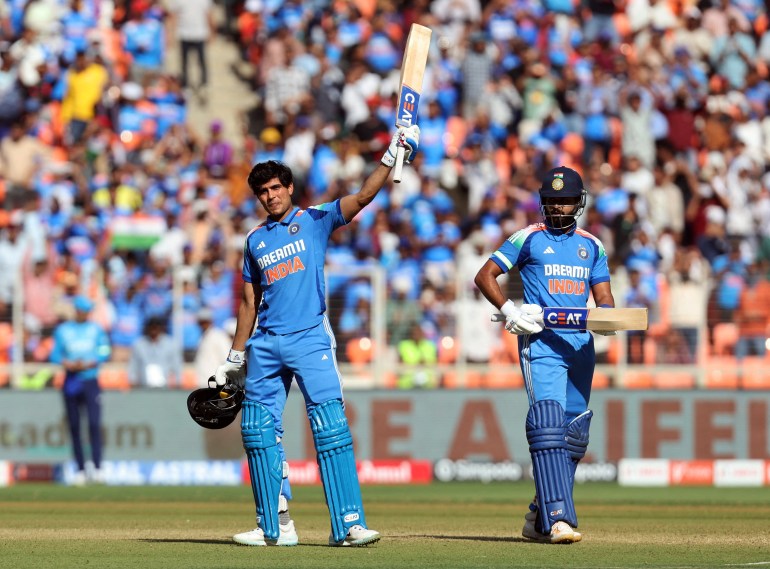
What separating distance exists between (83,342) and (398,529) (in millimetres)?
6743

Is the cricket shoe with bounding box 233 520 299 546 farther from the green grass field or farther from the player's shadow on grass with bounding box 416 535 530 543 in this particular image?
the player's shadow on grass with bounding box 416 535 530 543

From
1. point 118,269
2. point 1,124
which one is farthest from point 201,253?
point 1,124

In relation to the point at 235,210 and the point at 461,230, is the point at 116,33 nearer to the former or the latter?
the point at 235,210

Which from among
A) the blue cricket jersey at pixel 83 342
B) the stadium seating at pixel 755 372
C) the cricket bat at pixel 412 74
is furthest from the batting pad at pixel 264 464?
the stadium seating at pixel 755 372

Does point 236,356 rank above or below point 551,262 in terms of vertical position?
below

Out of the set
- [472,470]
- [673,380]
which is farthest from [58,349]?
[673,380]

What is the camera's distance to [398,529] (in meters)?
10.8

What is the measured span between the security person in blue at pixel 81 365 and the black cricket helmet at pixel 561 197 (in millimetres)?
7997

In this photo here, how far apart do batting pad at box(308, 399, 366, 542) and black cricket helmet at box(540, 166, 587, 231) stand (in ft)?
5.81

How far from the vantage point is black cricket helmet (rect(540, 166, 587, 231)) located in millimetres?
9664

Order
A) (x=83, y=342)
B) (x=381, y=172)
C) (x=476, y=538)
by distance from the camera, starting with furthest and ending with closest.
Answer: (x=83, y=342) < (x=476, y=538) < (x=381, y=172)

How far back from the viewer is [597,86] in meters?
Result: 22.2

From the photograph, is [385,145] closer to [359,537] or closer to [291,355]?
[291,355]

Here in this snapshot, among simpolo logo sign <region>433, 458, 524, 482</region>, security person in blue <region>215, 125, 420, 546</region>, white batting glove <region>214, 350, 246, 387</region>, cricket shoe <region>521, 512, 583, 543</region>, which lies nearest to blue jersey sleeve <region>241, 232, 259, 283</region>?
security person in blue <region>215, 125, 420, 546</region>
